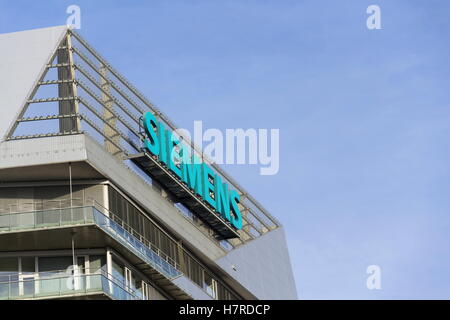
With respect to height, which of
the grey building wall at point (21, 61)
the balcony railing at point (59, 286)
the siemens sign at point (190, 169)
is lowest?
the balcony railing at point (59, 286)

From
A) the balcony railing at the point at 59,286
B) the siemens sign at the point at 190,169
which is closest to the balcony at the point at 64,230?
the balcony railing at the point at 59,286

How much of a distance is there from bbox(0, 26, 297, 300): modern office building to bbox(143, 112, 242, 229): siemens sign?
0.10 m

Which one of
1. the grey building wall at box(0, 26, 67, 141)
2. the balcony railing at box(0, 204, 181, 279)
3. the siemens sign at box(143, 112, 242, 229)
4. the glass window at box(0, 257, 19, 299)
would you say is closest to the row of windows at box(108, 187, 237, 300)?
the balcony railing at box(0, 204, 181, 279)

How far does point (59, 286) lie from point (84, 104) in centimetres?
951

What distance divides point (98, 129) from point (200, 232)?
36.9 ft

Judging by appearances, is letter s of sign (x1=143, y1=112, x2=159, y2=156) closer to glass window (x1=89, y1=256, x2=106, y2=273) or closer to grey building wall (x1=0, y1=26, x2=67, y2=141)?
grey building wall (x1=0, y1=26, x2=67, y2=141)

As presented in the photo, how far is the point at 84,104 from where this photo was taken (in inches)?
2601

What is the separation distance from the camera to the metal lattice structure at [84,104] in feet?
214

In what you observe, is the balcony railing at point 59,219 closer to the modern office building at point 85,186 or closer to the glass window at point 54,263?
the modern office building at point 85,186

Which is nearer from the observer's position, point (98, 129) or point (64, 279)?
point (64, 279)

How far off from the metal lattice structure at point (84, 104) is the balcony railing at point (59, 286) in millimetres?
7012
